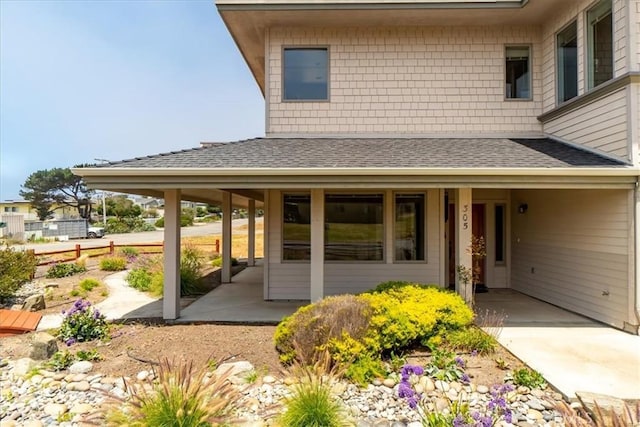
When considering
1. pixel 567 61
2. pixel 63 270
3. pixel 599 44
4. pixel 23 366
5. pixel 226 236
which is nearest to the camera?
pixel 23 366

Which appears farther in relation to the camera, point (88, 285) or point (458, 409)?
point (88, 285)

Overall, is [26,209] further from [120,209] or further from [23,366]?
[23,366]

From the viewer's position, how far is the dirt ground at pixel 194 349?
490cm

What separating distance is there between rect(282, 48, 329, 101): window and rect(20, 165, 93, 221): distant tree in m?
64.7

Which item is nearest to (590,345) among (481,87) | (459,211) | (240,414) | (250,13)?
(459,211)

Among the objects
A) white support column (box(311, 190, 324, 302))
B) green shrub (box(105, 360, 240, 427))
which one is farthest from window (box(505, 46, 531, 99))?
green shrub (box(105, 360, 240, 427))

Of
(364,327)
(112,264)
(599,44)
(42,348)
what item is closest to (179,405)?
(364,327)

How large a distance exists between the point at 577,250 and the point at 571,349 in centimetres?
265

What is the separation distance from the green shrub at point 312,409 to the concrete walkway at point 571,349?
2720mm

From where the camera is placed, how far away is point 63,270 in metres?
12.0

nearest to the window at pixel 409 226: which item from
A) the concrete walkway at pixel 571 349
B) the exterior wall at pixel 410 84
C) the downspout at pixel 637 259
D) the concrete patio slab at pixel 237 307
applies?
the exterior wall at pixel 410 84

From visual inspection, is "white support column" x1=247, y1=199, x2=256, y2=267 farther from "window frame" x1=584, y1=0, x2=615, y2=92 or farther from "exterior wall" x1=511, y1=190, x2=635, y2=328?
"window frame" x1=584, y1=0, x2=615, y2=92

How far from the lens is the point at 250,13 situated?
8.24 meters

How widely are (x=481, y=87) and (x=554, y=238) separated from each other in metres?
3.86
